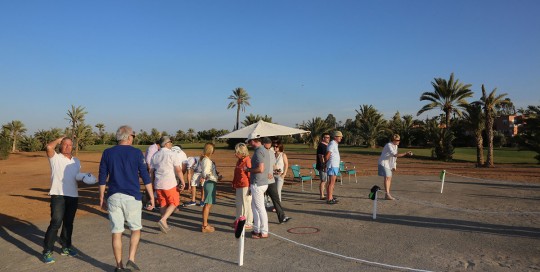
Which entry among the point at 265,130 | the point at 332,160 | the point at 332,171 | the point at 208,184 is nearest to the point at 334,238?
the point at 208,184

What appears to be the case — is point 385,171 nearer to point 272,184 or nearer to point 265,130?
point 265,130

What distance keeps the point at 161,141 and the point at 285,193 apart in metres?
5.14

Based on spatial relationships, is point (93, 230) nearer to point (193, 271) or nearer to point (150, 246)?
point (150, 246)

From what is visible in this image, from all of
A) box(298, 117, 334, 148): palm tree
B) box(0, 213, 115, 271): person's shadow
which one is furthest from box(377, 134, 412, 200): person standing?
box(298, 117, 334, 148): palm tree

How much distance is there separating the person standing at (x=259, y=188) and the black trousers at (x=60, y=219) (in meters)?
2.86

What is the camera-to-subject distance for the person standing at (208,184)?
7.28 metres

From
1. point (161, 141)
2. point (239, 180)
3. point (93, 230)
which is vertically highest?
point (161, 141)

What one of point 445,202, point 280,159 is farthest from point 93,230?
point 445,202

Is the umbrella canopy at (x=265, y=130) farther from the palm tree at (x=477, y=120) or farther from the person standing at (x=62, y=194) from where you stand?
the palm tree at (x=477, y=120)

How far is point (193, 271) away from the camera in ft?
16.8

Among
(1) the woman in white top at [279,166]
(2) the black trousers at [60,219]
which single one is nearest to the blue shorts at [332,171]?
(1) the woman in white top at [279,166]

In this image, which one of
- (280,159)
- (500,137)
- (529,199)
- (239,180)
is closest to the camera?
(239,180)

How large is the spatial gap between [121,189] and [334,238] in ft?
11.8

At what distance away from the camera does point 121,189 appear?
4.94 m
